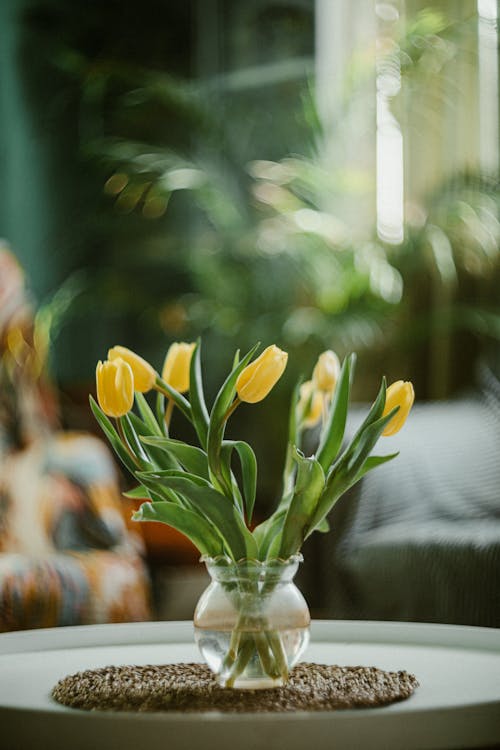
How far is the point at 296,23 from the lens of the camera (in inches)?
117

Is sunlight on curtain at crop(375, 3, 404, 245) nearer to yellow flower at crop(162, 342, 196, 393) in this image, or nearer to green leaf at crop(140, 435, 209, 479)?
yellow flower at crop(162, 342, 196, 393)

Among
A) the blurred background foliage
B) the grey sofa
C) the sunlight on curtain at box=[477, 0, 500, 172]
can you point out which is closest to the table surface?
the grey sofa

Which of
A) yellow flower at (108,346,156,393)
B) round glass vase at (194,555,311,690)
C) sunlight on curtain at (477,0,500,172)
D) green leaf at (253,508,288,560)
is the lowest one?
round glass vase at (194,555,311,690)

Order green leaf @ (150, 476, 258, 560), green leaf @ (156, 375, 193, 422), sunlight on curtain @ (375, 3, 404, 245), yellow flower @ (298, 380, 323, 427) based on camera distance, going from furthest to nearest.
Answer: sunlight on curtain @ (375, 3, 404, 245) → yellow flower @ (298, 380, 323, 427) → green leaf @ (156, 375, 193, 422) → green leaf @ (150, 476, 258, 560)

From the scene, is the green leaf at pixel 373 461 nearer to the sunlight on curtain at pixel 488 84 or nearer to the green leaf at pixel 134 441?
the green leaf at pixel 134 441

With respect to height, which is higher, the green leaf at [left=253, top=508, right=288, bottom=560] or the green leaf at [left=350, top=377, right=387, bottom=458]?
the green leaf at [left=350, top=377, right=387, bottom=458]

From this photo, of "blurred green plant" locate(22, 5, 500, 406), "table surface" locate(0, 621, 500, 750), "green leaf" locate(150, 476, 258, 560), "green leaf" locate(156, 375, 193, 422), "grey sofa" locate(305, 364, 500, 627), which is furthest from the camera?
"blurred green plant" locate(22, 5, 500, 406)

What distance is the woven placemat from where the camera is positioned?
0.73 m

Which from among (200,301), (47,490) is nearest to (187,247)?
(200,301)

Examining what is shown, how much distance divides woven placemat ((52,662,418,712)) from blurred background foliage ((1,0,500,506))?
1531 mm

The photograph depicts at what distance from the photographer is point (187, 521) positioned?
31.5 inches

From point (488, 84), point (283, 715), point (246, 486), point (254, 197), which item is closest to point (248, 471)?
point (246, 486)

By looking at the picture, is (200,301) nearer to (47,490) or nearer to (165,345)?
(165,345)

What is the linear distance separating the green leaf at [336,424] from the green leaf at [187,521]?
10 cm
